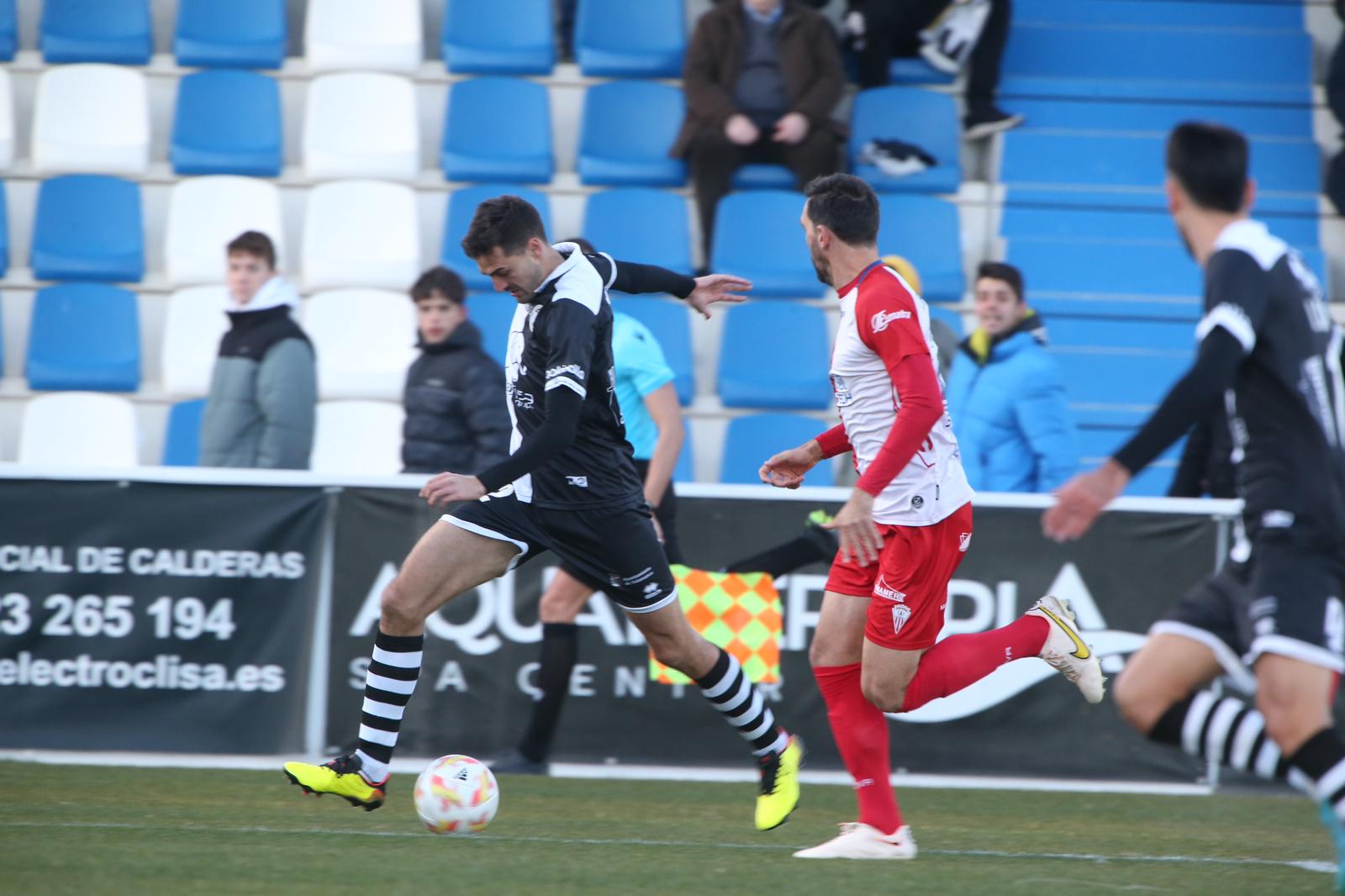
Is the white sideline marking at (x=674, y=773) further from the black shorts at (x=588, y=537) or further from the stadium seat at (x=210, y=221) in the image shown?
the stadium seat at (x=210, y=221)

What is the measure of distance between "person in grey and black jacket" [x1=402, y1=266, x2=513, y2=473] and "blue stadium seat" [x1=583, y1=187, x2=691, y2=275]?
2.71 metres

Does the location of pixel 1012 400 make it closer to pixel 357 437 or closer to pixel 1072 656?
pixel 1072 656

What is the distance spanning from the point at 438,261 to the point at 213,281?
4.75 feet

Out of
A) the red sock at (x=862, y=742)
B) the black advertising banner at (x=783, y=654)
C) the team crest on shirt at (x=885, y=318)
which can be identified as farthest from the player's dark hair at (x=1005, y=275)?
the red sock at (x=862, y=742)

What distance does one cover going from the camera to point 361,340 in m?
10.1

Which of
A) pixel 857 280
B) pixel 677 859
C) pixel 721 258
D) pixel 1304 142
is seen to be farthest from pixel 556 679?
pixel 1304 142

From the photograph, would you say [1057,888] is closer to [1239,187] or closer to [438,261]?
[1239,187]

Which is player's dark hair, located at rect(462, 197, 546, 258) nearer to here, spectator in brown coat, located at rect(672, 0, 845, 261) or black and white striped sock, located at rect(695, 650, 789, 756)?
black and white striped sock, located at rect(695, 650, 789, 756)

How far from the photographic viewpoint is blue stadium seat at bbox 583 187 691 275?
34.2 ft

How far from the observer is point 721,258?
10344 mm

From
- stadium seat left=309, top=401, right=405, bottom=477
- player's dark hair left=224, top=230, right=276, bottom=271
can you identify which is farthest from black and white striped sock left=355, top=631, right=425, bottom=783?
stadium seat left=309, top=401, right=405, bottom=477

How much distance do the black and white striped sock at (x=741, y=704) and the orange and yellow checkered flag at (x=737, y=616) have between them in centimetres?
158

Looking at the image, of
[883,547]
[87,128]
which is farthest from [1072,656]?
[87,128]

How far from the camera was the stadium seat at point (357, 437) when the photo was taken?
9508mm
